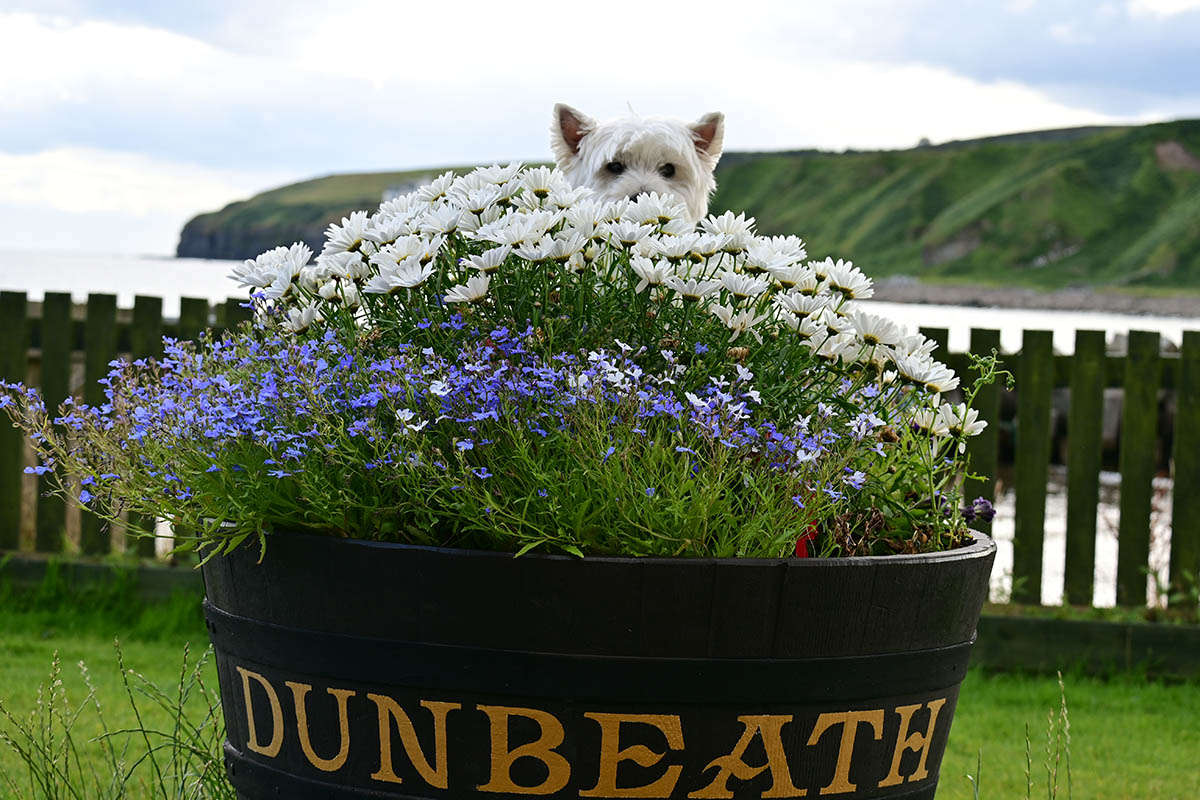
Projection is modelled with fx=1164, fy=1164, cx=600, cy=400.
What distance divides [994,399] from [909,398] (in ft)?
10.9

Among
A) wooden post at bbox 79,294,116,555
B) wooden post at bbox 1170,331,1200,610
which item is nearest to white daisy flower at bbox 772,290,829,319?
wooden post at bbox 1170,331,1200,610

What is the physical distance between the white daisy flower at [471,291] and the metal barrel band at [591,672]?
22.1 inches

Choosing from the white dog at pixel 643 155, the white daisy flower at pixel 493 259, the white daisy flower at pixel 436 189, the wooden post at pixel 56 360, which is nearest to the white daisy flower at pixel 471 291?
the white daisy flower at pixel 493 259

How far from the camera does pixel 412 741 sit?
1.80 m

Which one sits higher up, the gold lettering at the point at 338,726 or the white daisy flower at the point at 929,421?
the white daisy flower at the point at 929,421

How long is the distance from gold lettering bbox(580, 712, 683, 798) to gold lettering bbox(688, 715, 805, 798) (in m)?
0.05

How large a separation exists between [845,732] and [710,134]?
2.19 m

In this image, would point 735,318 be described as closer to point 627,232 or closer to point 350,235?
point 627,232

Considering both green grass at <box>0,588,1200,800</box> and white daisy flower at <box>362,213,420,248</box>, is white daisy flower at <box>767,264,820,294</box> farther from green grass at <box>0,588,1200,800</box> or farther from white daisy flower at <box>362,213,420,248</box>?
green grass at <box>0,588,1200,800</box>

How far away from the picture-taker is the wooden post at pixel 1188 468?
5.35 metres

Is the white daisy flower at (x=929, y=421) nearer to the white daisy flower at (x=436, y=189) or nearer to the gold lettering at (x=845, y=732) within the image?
the gold lettering at (x=845, y=732)

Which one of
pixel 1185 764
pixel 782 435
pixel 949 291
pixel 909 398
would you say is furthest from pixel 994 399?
pixel 949 291

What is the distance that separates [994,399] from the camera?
5.35 metres

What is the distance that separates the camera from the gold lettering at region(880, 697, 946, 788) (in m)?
1.93
